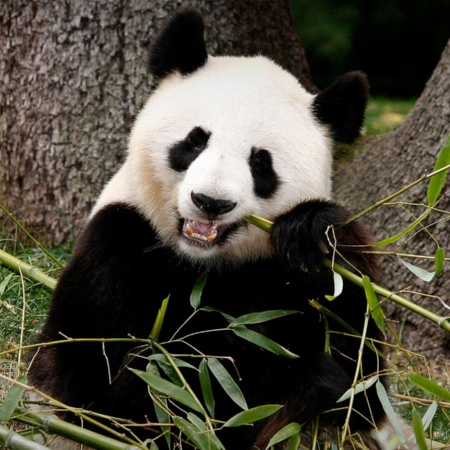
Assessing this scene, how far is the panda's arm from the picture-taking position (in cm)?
269

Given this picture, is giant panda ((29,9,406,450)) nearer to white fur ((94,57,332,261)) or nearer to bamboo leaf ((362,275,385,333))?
white fur ((94,57,332,261))

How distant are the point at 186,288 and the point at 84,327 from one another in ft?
1.13

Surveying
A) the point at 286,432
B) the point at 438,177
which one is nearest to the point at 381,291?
the point at 438,177

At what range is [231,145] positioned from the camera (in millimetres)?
2709

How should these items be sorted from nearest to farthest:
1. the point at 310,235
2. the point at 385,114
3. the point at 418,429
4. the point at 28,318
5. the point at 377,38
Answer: the point at 418,429 < the point at 310,235 < the point at 28,318 < the point at 385,114 < the point at 377,38

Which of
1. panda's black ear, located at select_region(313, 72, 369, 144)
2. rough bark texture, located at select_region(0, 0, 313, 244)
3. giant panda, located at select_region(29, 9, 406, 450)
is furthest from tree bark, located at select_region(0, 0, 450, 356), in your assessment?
giant panda, located at select_region(29, 9, 406, 450)

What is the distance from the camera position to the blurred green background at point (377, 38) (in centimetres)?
1176

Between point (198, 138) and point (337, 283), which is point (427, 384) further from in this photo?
point (198, 138)

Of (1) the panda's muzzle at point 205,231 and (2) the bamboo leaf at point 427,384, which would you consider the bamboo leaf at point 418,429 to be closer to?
(2) the bamboo leaf at point 427,384

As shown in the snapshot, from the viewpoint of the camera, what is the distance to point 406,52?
13352 mm

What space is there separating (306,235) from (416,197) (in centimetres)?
154

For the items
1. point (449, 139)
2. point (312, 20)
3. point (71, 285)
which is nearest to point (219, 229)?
point (71, 285)

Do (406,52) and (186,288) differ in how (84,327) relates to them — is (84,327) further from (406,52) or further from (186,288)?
(406,52)

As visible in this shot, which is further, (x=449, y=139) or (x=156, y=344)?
(x=156, y=344)
